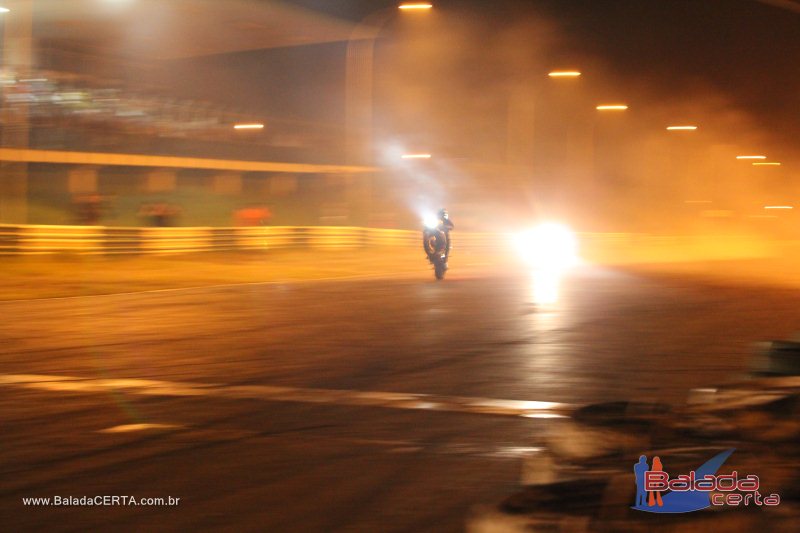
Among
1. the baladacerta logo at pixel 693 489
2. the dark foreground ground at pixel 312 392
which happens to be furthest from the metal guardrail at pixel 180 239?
the baladacerta logo at pixel 693 489

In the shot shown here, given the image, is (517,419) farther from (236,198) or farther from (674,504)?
(236,198)

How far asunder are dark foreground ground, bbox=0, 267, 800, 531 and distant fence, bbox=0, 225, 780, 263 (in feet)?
32.2

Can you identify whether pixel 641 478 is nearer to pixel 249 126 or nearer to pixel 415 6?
pixel 415 6

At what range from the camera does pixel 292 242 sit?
35312 millimetres

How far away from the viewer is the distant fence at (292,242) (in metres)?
27.0

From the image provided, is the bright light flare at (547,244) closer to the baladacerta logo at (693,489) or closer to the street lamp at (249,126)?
the street lamp at (249,126)

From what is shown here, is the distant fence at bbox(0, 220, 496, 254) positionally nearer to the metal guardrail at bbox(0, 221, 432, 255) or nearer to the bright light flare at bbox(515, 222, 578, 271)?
the metal guardrail at bbox(0, 221, 432, 255)

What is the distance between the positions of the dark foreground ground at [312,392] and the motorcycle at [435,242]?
14.9ft

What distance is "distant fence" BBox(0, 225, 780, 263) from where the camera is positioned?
27.0 metres

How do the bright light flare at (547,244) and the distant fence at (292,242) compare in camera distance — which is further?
the bright light flare at (547,244)

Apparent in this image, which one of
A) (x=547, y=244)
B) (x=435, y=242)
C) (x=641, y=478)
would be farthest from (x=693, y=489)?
(x=547, y=244)

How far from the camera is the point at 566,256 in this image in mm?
39719

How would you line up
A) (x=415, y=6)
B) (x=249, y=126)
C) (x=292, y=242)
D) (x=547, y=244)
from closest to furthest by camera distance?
(x=415, y=6) < (x=292, y=242) < (x=547, y=244) < (x=249, y=126)

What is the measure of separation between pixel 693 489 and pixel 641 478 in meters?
0.25
